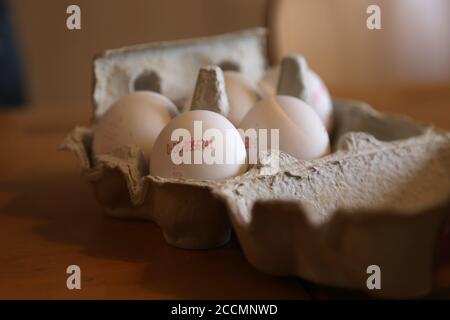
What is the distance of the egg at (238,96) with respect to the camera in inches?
37.6

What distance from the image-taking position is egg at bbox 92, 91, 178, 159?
0.90 m

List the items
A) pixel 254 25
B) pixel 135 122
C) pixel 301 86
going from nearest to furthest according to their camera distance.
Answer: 1. pixel 135 122
2. pixel 301 86
3. pixel 254 25

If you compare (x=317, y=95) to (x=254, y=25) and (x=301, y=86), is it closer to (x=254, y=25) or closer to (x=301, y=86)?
(x=301, y=86)

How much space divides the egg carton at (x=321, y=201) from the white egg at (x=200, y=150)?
0.08 feet

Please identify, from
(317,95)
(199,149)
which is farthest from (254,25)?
(199,149)

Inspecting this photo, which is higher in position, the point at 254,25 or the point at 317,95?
the point at 254,25

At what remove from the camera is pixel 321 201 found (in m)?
0.80

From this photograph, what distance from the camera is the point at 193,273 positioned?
739 millimetres

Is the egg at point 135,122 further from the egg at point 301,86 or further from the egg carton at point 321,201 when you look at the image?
the egg at point 301,86

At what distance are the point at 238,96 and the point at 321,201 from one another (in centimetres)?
25

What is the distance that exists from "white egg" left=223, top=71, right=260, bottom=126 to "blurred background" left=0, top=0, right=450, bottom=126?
2.06 feet
